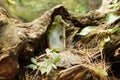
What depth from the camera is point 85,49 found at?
220 centimetres

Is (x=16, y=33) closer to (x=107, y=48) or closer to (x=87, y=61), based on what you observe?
Result: (x=87, y=61)

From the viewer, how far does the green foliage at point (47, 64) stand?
179 cm

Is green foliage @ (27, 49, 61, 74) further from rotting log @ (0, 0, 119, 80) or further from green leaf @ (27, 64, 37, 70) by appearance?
rotting log @ (0, 0, 119, 80)

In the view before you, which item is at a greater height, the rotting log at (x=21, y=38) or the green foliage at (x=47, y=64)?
the rotting log at (x=21, y=38)

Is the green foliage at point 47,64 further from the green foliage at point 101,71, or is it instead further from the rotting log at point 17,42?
the green foliage at point 101,71

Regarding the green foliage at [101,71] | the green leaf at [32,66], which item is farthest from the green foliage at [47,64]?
the green foliage at [101,71]

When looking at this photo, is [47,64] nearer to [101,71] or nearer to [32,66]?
[32,66]

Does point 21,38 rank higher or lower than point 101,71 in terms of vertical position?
higher

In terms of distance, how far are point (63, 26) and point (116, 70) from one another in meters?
0.80

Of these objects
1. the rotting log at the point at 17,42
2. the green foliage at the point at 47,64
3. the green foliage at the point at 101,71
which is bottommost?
the green foliage at the point at 101,71

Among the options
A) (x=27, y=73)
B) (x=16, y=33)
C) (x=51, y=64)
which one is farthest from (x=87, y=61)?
(x=16, y=33)

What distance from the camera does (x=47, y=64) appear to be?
184 centimetres

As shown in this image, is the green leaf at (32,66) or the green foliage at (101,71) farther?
the green leaf at (32,66)

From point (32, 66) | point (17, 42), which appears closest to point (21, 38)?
point (17, 42)
